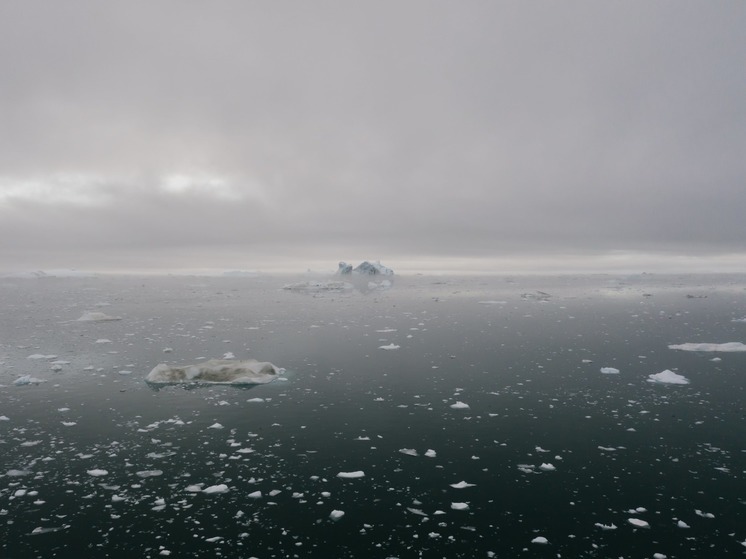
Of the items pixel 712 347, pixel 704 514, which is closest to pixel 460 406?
pixel 704 514

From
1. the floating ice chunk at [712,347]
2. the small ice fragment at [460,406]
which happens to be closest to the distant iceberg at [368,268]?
the floating ice chunk at [712,347]

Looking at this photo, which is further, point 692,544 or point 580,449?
point 580,449

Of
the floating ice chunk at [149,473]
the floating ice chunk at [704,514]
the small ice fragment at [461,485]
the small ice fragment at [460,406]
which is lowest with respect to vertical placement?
the small ice fragment at [461,485]

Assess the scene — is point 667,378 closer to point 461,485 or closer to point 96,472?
point 461,485

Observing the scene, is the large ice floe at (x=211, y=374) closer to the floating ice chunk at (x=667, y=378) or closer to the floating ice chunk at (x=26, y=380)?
the floating ice chunk at (x=26, y=380)

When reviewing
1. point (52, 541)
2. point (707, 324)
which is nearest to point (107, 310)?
point (52, 541)

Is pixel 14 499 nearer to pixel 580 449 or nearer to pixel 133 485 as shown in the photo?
pixel 133 485

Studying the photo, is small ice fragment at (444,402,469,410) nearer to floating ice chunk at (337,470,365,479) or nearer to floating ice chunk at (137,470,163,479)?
floating ice chunk at (337,470,365,479)
